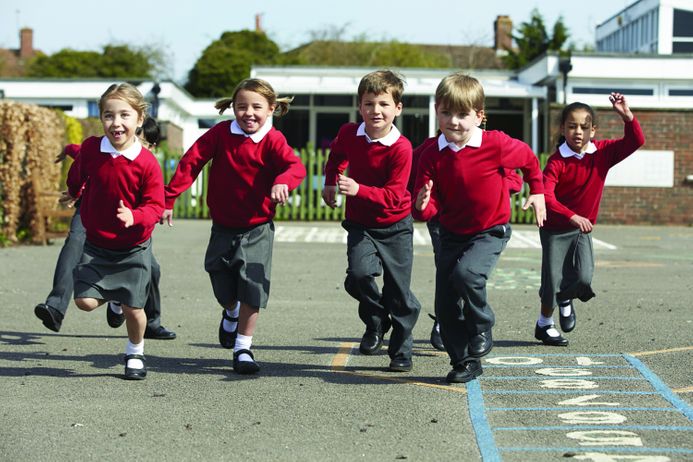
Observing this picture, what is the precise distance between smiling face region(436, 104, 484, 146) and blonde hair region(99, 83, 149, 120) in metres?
1.88

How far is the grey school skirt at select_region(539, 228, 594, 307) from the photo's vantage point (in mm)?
8680

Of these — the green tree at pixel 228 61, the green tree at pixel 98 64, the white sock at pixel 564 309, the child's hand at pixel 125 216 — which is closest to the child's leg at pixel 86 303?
the child's hand at pixel 125 216

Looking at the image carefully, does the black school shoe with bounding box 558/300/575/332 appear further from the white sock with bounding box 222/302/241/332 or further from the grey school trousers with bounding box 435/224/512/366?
the white sock with bounding box 222/302/241/332

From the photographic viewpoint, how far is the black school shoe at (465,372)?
6938 millimetres

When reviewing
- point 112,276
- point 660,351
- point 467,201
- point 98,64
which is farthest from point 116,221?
point 98,64

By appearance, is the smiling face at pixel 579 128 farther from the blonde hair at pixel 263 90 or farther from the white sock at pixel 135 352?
the white sock at pixel 135 352

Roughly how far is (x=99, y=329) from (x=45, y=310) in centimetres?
121

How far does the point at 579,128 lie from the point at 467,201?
74.5 inches

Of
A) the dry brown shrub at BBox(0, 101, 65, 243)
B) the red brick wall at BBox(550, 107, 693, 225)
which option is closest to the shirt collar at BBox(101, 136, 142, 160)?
the dry brown shrub at BBox(0, 101, 65, 243)

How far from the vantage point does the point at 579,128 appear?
8539 mm

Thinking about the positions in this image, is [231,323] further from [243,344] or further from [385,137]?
[385,137]

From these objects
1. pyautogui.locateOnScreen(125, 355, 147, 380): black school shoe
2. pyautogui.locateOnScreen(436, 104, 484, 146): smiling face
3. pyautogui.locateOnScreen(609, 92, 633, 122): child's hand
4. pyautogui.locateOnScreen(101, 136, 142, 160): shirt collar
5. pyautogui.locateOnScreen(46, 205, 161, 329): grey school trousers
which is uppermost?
pyautogui.locateOnScreen(609, 92, 633, 122): child's hand

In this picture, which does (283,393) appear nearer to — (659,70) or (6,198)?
(6,198)

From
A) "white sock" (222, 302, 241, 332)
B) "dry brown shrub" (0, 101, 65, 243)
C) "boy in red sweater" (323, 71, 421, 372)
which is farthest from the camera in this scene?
"dry brown shrub" (0, 101, 65, 243)
